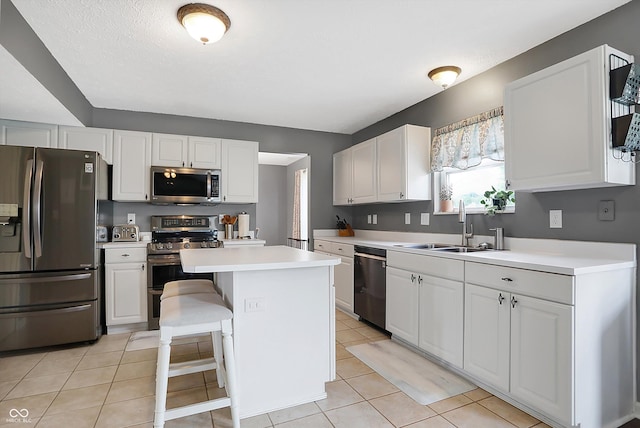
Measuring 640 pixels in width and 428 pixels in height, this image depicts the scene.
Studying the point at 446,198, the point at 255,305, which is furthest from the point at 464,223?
the point at 255,305

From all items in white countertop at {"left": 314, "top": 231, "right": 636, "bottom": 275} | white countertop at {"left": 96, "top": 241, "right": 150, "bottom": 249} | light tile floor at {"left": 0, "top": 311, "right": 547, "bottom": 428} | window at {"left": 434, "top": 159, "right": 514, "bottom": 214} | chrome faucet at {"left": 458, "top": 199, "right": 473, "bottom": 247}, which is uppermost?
window at {"left": 434, "top": 159, "right": 514, "bottom": 214}

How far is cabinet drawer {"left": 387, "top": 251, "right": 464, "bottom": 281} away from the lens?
7.71ft

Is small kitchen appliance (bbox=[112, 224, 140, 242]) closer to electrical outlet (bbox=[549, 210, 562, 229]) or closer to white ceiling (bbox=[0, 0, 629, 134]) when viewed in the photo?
white ceiling (bbox=[0, 0, 629, 134])

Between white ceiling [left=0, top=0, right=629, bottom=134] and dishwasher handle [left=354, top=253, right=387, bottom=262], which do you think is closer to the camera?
white ceiling [left=0, top=0, right=629, bottom=134]

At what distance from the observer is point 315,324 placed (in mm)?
2086

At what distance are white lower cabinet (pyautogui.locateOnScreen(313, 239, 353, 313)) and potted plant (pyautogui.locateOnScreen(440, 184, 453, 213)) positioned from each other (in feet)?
3.44

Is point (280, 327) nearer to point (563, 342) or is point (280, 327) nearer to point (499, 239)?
point (563, 342)

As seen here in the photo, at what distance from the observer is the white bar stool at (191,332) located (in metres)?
1.64

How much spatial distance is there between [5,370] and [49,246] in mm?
972

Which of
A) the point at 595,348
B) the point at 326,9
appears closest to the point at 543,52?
the point at 326,9

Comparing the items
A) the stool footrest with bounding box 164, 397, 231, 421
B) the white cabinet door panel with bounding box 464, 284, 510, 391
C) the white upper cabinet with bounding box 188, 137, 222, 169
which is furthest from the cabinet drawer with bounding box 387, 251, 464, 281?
the white upper cabinet with bounding box 188, 137, 222, 169

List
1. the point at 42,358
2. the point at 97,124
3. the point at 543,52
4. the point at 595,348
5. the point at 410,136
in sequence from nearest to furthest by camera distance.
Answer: the point at 595,348
the point at 543,52
the point at 42,358
the point at 410,136
the point at 97,124

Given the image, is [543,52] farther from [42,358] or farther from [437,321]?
[42,358]

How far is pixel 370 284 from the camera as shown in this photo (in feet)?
11.1
